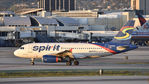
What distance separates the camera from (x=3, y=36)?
112 m

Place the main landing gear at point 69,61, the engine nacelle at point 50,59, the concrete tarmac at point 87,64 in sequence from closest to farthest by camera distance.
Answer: the concrete tarmac at point 87,64
the engine nacelle at point 50,59
the main landing gear at point 69,61

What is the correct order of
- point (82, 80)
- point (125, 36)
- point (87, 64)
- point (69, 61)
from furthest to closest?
point (125, 36) → point (87, 64) → point (69, 61) → point (82, 80)

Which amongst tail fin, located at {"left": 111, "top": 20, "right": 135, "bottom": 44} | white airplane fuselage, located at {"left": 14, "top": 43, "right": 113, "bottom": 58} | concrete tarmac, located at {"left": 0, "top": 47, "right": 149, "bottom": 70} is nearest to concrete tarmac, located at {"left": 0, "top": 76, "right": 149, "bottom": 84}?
concrete tarmac, located at {"left": 0, "top": 47, "right": 149, "bottom": 70}

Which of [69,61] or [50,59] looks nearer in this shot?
[50,59]

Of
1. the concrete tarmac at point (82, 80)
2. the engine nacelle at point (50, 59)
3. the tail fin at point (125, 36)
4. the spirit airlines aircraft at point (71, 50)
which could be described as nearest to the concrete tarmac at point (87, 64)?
the engine nacelle at point (50, 59)

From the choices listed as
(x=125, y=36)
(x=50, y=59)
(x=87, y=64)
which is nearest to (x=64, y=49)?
(x=50, y=59)

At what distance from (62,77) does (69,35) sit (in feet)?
240

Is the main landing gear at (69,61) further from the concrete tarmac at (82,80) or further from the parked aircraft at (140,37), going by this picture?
the parked aircraft at (140,37)

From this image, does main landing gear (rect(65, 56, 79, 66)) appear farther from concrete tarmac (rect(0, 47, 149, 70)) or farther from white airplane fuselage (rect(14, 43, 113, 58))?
white airplane fuselage (rect(14, 43, 113, 58))

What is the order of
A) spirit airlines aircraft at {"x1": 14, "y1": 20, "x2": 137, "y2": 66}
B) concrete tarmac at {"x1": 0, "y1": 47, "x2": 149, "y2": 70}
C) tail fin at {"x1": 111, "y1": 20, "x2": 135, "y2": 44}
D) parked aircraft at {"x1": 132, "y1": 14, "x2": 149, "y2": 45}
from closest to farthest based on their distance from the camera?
concrete tarmac at {"x1": 0, "y1": 47, "x2": 149, "y2": 70} → spirit airlines aircraft at {"x1": 14, "y1": 20, "x2": 137, "y2": 66} → tail fin at {"x1": 111, "y1": 20, "x2": 135, "y2": 44} → parked aircraft at {"x1": 132, "y1": 14, "x2": 149, "y2": 45}

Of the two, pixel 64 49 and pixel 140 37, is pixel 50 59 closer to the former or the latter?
pixel 64 49

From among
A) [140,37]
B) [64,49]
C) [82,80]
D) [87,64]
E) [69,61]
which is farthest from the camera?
[140,37]

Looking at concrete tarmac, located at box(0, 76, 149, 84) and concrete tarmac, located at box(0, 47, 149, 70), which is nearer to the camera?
concrete tarmac, located at box(0, 76, 149, 84)

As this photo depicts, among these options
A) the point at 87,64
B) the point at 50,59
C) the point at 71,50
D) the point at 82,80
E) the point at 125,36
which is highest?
the point at 125,36
